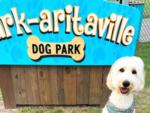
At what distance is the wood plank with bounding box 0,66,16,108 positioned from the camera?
14.9ft

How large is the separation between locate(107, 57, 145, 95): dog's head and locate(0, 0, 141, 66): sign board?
900 mm

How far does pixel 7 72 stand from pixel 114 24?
57.4 inches

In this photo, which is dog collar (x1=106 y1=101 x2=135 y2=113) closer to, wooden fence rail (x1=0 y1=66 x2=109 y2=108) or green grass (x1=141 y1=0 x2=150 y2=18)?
wooden fence rail (x1=0 y1=66 x2=109 y2=108)

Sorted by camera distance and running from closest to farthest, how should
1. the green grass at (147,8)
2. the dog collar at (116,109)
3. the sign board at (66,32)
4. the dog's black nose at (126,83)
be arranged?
the dog's black nose at (126,83)
the dog collar at (116,109)
the sign board at (66,32)
the green grass at (147,8)

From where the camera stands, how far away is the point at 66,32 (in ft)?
13.9

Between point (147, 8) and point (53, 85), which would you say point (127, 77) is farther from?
point (147, 8)

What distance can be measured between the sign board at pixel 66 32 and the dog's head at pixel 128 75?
2.95ft

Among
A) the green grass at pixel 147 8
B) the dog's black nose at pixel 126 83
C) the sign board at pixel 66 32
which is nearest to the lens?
the dog's black nose at pixel 126 83

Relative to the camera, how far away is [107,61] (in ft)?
14.3

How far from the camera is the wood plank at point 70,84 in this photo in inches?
179

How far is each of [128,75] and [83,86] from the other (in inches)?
57.1

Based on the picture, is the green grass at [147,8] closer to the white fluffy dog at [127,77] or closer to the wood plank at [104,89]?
the wood plank at [104,89]

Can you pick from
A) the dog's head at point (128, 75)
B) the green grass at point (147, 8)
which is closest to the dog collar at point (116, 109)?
the dog's head at point (128, 75)

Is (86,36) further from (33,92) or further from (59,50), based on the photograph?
(33,92)
